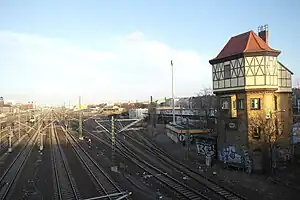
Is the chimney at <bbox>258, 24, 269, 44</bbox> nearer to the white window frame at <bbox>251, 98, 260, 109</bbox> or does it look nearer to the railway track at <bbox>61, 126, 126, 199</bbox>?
the white window frame at <bbox>251, 98, 260, 109</bbox>

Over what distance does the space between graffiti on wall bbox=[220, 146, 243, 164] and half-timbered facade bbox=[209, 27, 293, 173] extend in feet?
0.56

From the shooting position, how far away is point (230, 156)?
104ft

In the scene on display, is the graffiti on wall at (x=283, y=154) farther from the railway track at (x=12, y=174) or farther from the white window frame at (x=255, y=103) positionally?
the railway track at (x=12, y=174)

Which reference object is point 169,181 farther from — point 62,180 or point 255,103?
point 255,103

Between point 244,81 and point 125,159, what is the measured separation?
16379 mm

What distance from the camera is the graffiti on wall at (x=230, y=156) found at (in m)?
30.7

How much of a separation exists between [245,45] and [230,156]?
1120 centimetres

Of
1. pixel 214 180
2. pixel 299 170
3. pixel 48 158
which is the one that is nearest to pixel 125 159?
pixel 48 158

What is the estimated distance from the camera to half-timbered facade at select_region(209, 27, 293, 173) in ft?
98.6

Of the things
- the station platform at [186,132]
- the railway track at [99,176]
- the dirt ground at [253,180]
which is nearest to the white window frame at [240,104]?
the dirt ground at [253,180]

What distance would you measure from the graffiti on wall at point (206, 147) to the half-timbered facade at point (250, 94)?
1.43 m

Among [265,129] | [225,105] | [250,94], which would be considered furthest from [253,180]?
[225,105]

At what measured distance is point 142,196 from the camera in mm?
22734

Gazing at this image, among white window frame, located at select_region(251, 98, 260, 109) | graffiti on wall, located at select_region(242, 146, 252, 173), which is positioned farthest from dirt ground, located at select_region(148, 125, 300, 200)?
white window frame, located at select_region(251, 98, 260, 109)
